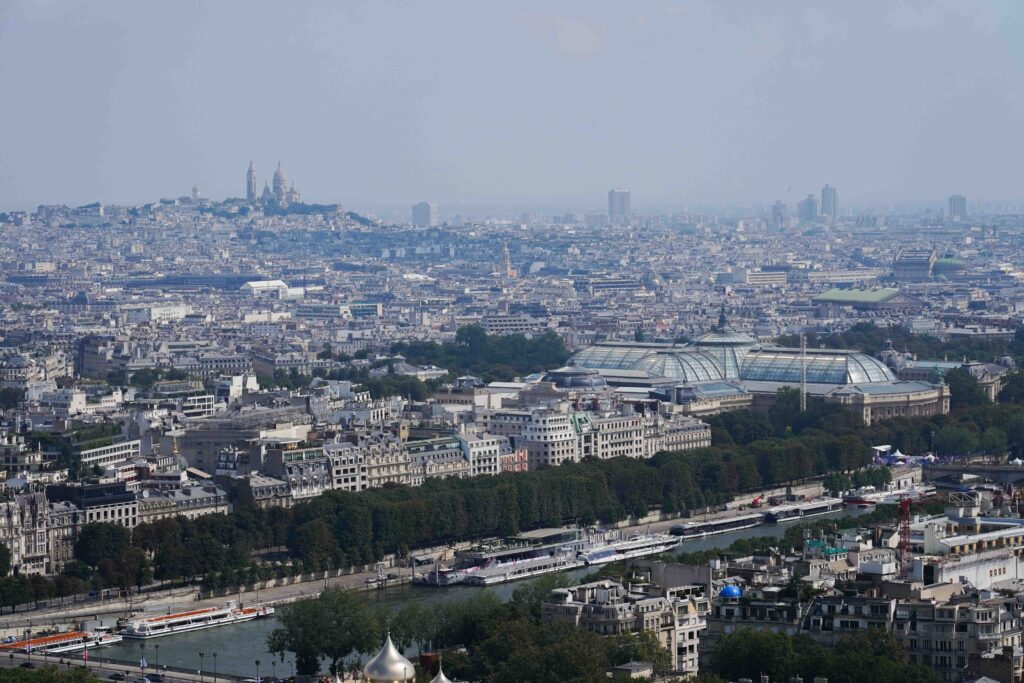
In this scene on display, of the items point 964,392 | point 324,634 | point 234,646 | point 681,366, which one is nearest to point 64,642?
point 234,646

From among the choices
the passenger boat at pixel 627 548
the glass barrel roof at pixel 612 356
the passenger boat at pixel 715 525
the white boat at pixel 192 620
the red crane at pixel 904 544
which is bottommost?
the passenger boat at pixel 715 525

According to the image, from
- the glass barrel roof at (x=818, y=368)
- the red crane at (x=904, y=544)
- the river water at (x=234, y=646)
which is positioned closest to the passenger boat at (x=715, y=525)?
the river water at (x=234, y=646)

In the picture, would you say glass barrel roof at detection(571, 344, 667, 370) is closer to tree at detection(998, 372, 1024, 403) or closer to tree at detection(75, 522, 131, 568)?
tree at detection(998, 372, 1024, 403)

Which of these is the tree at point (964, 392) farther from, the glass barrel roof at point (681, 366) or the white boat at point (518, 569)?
the white boat at point (518, 569)

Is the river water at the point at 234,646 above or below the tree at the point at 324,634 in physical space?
below

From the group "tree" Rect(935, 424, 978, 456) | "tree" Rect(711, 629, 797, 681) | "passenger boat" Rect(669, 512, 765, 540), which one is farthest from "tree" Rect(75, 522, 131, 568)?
"tree" Rect(935, 424, 978, 456)
